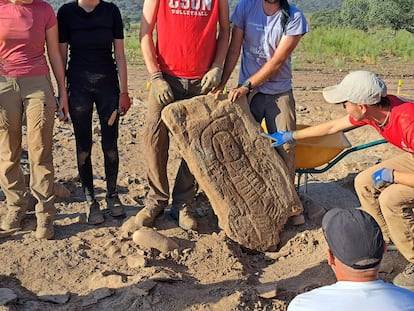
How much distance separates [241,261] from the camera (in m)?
4.49

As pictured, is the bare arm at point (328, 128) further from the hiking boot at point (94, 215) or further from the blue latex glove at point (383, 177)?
the hiking boot at point (94, 215)

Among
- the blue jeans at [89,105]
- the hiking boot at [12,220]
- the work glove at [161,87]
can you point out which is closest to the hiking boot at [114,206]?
the blue jeans at [89,105]

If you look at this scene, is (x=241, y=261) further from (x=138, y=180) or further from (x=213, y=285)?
(x=138, y=180)

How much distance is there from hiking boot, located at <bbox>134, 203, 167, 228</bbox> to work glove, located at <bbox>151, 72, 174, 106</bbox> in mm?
872

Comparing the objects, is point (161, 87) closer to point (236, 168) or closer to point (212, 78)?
point (212, 78)

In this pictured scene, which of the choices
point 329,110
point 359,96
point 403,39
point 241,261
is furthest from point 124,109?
point 403,39

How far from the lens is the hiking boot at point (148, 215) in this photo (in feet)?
15.2

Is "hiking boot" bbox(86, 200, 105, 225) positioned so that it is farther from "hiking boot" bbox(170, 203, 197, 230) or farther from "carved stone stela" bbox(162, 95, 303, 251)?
"carved stone stela" bbox(162, 95, 303, 251)

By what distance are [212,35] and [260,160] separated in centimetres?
104

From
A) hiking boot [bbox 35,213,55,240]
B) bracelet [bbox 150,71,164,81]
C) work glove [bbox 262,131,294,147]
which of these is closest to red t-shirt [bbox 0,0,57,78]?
bracelet [bbox 150,71,164,81]

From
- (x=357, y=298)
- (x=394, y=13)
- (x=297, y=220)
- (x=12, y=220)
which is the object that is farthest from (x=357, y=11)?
(x=357, y=298)

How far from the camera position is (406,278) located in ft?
13.1

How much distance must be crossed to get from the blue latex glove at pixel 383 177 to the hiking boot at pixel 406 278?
0.58m

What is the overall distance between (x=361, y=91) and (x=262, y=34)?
112 centimetres
